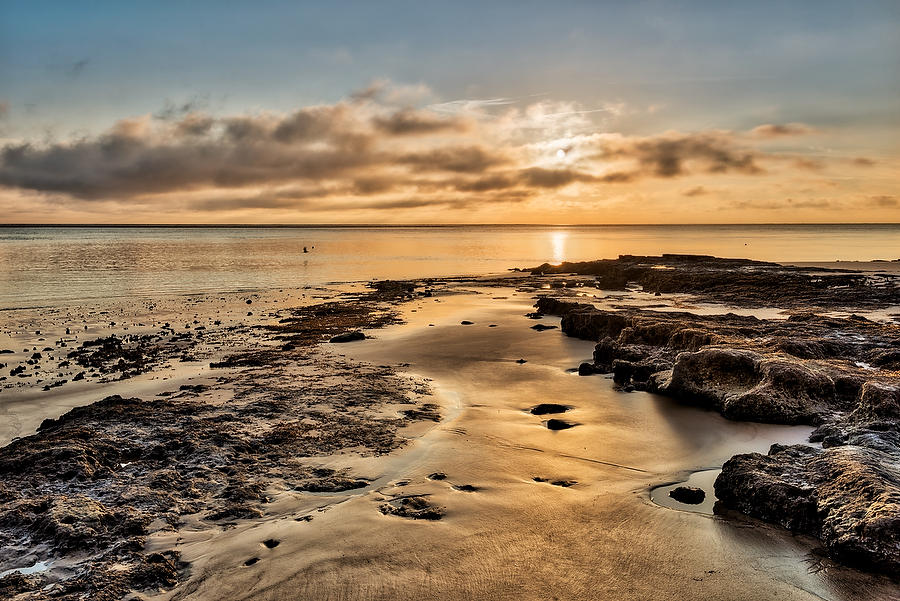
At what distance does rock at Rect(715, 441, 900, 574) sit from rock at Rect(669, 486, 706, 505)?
→ 209mm

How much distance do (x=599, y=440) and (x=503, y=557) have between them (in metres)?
3.68

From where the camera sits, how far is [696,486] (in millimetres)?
6750

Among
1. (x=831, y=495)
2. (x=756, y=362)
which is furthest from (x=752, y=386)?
(x=831, y=495)

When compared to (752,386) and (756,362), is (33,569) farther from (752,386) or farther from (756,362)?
(756,362)

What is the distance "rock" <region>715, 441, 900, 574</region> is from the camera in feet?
15.5

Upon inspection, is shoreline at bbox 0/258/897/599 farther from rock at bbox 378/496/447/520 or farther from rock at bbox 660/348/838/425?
rock at bbox 660/348/838/425

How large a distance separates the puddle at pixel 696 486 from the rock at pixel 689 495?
0.04 m

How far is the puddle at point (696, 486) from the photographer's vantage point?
20.3 feet

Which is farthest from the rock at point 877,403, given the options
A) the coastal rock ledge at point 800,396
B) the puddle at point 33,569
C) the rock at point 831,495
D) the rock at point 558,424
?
the puddle at point 33,569

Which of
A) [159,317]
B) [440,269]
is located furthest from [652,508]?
[440,269]

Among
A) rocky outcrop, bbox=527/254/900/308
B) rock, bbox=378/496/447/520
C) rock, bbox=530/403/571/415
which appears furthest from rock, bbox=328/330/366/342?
rocky outcrop, bbox=527/254/900/308

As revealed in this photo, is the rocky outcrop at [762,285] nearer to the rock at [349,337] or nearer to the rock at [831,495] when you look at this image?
the rock at [349,337]

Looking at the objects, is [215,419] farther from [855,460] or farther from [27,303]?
[27,303]

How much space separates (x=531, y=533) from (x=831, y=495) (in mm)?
3103
